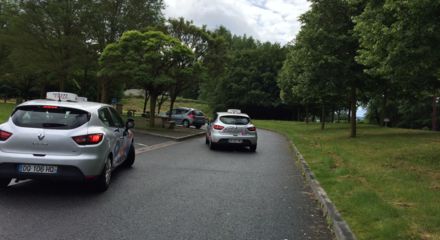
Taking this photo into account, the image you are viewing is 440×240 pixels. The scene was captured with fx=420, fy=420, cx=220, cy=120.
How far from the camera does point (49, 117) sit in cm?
700

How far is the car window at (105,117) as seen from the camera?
786cm

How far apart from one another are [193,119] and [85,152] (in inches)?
1011

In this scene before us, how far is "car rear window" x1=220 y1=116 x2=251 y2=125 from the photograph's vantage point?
16.3 m

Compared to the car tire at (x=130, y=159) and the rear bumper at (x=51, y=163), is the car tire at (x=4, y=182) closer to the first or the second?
the rear bumper at (x=51, y=163)

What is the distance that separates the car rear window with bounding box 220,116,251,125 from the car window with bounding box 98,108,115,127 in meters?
8.03

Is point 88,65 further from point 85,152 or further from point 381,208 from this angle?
point 381,208

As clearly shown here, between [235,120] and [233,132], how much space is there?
612 mm

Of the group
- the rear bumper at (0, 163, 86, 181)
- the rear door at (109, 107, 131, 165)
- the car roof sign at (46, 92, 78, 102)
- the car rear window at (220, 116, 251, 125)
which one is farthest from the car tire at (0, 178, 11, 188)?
the car rear window at (220, 116, 251, 125)

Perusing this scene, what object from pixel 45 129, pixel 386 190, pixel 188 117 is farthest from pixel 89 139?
pixel 188 117

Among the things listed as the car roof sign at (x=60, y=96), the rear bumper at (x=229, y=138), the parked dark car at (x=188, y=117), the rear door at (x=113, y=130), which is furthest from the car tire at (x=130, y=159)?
the parked dark car at (x=188, y=117)

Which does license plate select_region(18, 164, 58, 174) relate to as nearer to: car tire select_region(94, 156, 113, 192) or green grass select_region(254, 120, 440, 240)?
car tire select_region(94, 156, 113, 192)

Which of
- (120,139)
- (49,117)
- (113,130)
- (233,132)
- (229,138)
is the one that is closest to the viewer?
(49,117)

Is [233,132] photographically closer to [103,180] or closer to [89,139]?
[103,180]

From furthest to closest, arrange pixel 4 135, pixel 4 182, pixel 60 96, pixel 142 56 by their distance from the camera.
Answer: pixel 142 56 < pixel 60 96 < pixel 4 182 < pixel 4 135
